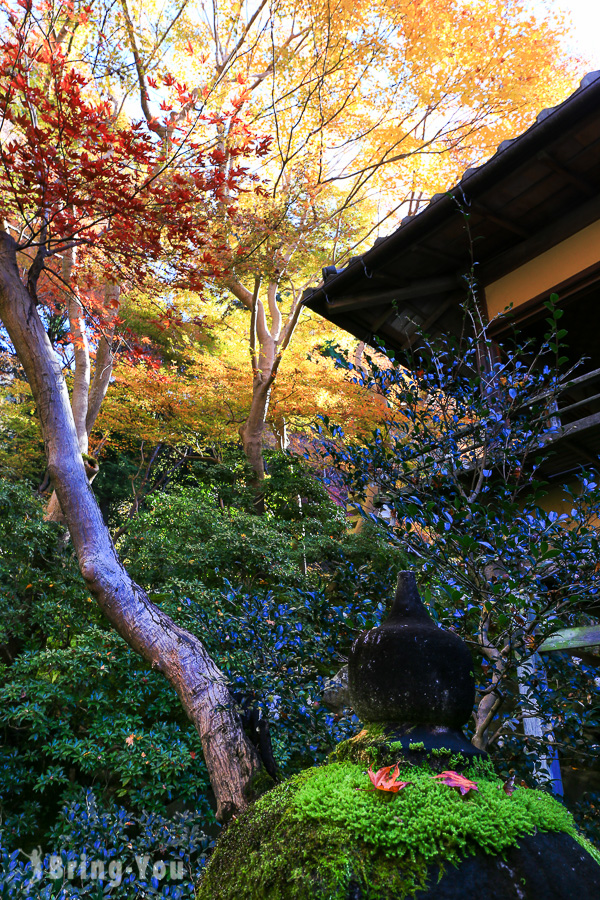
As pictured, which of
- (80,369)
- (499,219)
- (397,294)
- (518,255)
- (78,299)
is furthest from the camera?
(80,369)

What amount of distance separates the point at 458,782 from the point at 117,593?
3451 millimetres

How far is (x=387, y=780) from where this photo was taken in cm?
161

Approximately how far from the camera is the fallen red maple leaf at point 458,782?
1.57m

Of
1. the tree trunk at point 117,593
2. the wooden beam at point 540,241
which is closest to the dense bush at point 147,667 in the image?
the tree trunk at point 117,593

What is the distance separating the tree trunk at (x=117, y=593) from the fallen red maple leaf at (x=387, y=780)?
1935mm

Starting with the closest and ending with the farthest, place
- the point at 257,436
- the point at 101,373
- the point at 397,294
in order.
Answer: the point at 397,294 < the point at 101,373 < the point at 257,436

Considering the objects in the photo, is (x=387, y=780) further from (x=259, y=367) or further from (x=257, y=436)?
(x=259, y=367)

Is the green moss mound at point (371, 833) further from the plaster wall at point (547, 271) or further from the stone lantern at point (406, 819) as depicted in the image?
the plaster wall at point (547, 271)

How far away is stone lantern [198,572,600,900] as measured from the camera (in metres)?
1.42

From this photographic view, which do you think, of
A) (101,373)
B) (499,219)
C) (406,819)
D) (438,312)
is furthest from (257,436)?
(406,819)

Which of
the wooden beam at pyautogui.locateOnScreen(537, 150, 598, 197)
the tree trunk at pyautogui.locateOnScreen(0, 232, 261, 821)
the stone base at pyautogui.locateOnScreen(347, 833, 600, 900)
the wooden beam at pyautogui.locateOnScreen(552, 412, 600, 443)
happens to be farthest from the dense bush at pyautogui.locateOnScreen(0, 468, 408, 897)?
the wooden beam at pyautogui.locateOnScreen(537, 150, 598, 197)

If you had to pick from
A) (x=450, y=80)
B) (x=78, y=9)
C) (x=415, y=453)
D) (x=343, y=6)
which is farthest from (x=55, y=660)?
(x=450, y=80)

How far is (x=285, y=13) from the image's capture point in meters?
10.3

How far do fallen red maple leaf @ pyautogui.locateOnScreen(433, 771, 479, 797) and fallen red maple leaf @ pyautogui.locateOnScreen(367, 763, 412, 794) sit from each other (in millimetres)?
104
